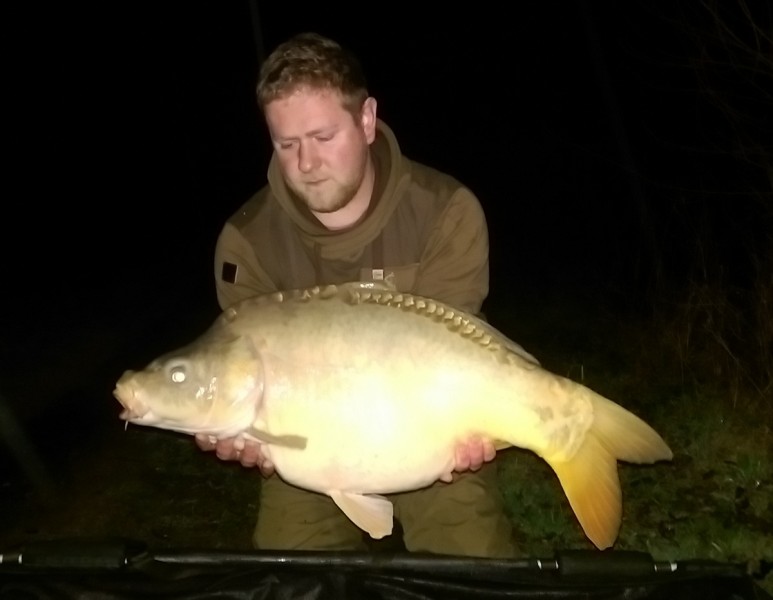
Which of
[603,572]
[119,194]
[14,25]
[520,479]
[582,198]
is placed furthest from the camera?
[14,25]

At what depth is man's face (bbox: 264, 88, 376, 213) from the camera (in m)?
1.92

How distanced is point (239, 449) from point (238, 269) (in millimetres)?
453

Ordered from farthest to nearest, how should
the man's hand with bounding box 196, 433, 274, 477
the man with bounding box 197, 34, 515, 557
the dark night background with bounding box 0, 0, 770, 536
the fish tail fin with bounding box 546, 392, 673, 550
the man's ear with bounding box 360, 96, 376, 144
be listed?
the dark night background with bounding box 0, 0, 770, 536 < the man's ear with bounding box 360, 96, 376, 144 < the man with bounding box 197, 34, 515, 557 < the man's hand with bounding box 196, 433, 274, 477 < the fish tail fin with bounding box 546, 392, 673, 550

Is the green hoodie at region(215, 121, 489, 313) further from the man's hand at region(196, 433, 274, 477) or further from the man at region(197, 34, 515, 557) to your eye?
the man's hand at region(196, 433, 274, 477)

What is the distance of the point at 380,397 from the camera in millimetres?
1654

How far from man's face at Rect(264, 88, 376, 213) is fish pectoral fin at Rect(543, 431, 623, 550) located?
2.49 ft

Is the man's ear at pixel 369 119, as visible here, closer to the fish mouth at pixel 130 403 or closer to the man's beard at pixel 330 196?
the man's beard at pixel 330 196

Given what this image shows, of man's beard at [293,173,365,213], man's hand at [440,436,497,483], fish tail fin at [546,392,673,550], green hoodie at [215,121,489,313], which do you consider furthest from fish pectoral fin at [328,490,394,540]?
man's beard at [293,173,365,213]

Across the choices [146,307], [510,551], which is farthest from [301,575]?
[146,307]

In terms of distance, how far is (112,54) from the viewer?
1487 cm

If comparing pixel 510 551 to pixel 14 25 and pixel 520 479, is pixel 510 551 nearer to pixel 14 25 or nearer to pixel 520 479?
pixel 520 479

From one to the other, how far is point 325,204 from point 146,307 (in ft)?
14.5

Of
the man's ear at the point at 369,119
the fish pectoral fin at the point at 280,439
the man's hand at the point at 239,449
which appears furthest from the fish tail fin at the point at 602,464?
the man's ear at the point at 369,119

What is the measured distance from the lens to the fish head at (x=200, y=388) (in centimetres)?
165
